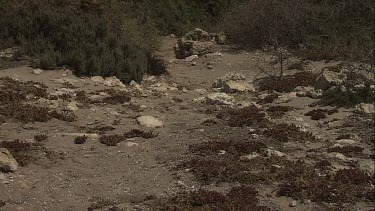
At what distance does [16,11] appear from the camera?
15.7 meters

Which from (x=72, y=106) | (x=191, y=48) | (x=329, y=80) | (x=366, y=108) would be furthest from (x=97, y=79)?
(x=366, y=108)

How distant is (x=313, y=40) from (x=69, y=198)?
526 inches

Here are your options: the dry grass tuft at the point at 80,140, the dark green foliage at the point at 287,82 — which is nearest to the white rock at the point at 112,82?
the dark green foliage at the point at 287,82

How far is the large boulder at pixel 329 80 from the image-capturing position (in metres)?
11.8

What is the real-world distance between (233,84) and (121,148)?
5394mm

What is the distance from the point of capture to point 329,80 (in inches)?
467

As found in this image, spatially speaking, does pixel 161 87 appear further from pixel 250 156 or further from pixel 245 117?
pixel 250 156

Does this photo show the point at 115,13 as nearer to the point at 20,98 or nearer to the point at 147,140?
the point at 20,98

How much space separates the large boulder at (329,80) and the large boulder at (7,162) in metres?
7.40

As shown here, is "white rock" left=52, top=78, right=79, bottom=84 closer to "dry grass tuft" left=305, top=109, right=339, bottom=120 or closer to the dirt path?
the dirt path

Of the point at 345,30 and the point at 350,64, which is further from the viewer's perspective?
the point at 345,30

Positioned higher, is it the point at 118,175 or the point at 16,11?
the point at 16,11

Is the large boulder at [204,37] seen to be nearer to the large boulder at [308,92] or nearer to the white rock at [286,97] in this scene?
the large boulder at [308,92]

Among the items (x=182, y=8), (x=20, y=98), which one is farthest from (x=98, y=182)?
(x=182, y=8)
